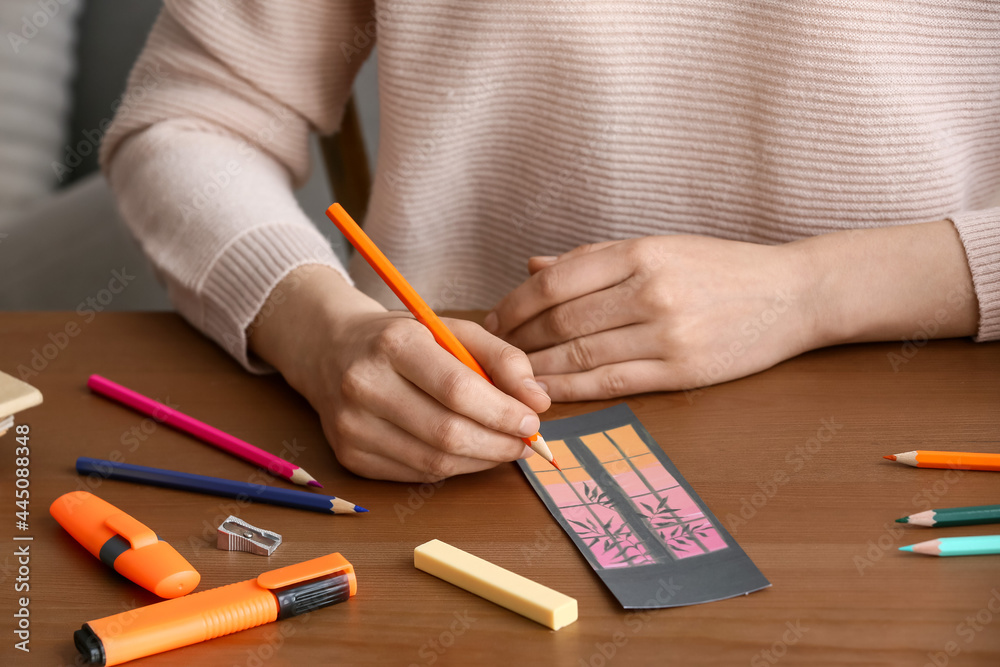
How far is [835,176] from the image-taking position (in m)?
0.83

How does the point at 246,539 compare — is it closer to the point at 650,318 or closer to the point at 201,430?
the point at 201,430

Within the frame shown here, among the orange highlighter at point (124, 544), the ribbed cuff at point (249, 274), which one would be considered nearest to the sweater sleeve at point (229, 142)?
the ribbed cuff at point (249, 274)

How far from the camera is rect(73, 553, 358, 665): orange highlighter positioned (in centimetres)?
42

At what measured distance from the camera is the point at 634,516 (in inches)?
20.9

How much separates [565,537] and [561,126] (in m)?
0.52

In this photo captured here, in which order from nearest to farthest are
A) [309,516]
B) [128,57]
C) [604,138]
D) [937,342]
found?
[309,516] < [937,342] < [604,138] < [128,57]

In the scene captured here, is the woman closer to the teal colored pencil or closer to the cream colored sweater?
the cream colored sweater

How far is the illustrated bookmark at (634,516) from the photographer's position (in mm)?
463

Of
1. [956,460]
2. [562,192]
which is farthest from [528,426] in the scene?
[562,192]

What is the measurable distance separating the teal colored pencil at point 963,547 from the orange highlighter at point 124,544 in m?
0.43

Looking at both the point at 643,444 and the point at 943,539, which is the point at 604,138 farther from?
the point at 943,539

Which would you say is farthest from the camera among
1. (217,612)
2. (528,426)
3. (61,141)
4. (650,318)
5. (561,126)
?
(61,141)

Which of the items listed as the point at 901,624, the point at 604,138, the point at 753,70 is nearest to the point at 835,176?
the point at 753,70

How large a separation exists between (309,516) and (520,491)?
15 centimetres
